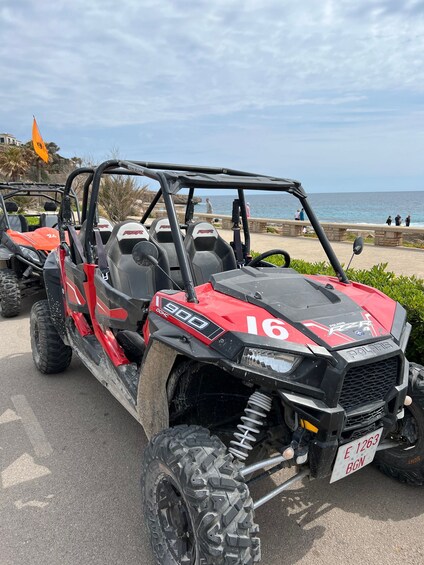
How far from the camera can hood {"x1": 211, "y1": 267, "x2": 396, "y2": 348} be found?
6.71 ft

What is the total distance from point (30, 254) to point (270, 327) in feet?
18.7

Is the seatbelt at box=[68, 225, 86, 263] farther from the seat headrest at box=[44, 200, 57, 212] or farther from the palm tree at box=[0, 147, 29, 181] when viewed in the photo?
the palm tree at box=[0, 147, 29, 181]

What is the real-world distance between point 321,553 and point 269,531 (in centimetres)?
29

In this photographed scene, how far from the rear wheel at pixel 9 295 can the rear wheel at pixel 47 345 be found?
7.30ft

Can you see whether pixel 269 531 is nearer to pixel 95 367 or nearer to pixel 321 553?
pixel 321 553

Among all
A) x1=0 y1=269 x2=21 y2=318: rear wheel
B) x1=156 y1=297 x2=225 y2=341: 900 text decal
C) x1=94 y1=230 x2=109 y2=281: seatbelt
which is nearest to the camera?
x1=156 y1=297 x2=225 y2=341: 900 text decal

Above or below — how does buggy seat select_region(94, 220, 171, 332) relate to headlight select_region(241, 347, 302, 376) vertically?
below

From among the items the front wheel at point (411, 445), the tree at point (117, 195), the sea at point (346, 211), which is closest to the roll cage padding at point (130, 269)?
the front wheel at point (411, 445)

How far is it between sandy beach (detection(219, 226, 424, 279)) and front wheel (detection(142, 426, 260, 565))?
7573mm

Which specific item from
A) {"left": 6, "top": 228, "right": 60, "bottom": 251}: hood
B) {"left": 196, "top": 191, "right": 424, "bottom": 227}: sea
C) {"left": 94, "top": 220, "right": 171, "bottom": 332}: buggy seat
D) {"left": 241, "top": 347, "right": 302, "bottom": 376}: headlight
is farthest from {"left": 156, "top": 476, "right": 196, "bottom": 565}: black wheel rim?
{"left": 196, "top": 191, "right": 424, "bottom": 227}: sea

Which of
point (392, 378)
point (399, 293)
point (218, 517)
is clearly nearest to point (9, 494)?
point (218, 517)

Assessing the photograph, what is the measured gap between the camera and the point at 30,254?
6863 mm

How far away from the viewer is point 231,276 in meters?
2.63

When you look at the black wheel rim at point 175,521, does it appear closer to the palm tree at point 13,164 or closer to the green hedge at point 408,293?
the green hedge at point 408,293
